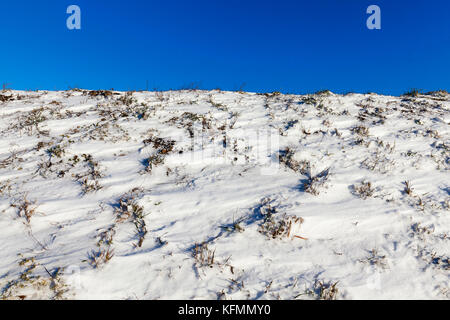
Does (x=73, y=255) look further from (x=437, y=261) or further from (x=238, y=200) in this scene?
(x=437, y=261)

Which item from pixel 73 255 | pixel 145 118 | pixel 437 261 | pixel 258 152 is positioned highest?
pixel 145 118

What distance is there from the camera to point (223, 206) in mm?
3795

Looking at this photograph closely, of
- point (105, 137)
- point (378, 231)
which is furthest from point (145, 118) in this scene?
point (378, 231)

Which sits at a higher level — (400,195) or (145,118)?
(145,118)

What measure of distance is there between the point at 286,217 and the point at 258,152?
1981mm

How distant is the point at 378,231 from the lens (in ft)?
11.4

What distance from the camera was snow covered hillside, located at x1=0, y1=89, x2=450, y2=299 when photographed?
109 inches

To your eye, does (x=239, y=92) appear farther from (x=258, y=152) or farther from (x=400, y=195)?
(x=400, y=195)

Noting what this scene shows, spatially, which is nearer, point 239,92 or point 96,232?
point 96,232

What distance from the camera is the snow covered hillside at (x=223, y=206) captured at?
2.78 meters

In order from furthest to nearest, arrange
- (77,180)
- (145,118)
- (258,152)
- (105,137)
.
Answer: (145,118), (105,137), (258,152), (77,180)
